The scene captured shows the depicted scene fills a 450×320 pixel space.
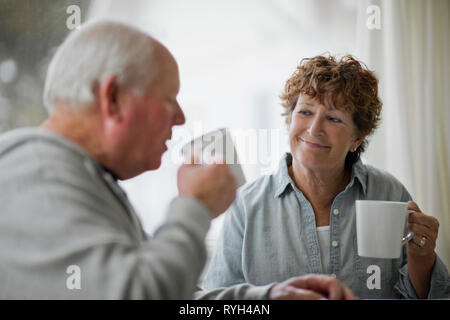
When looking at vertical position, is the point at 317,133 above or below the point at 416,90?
below

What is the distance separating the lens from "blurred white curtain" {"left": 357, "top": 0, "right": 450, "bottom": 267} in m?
1.27

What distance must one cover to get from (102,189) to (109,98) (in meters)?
0.12

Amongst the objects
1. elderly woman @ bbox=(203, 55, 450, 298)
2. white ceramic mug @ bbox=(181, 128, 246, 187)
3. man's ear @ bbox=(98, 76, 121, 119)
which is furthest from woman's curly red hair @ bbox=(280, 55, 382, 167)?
man's ear @ bbox=(98, 76, 121, 119)

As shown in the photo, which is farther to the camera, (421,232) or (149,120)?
(421,232)

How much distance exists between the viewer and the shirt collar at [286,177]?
118cm

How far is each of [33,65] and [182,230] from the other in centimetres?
96

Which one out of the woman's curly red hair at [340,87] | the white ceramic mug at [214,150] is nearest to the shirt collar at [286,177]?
the woman's curly red hair at [340,87]

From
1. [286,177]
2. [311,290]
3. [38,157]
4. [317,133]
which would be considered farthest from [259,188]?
[38,157]

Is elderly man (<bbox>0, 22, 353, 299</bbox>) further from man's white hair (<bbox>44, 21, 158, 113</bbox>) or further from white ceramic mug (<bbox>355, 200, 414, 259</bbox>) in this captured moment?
white ceramic mug (<bbox>355, 200, 414, 259</bbox>)

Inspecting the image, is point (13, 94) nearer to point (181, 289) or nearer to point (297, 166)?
point (297, 166)

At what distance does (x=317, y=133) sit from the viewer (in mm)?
1169

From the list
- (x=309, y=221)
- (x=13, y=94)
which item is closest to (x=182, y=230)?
(x=309, y=221)

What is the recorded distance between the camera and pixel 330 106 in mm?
1181

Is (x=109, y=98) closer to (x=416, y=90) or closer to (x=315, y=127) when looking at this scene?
(x=315, y=127)
